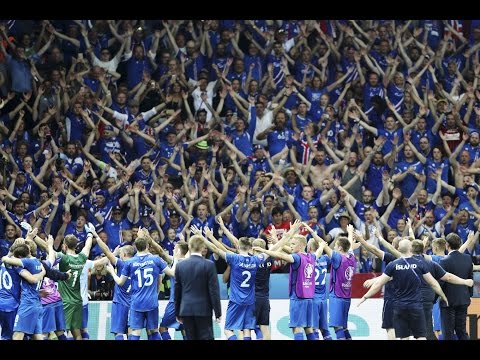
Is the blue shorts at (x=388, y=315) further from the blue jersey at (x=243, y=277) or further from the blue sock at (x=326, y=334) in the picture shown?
the blue jersey at (x=243, y=277)

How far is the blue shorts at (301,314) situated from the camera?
18188 mm

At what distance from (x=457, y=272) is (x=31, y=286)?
599 centimetres

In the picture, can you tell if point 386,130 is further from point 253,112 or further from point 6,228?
point 6,228

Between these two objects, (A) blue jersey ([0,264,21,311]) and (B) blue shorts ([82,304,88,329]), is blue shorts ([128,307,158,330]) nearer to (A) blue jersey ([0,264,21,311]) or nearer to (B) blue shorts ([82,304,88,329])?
(B) blue shorts ([82,304,88,329])

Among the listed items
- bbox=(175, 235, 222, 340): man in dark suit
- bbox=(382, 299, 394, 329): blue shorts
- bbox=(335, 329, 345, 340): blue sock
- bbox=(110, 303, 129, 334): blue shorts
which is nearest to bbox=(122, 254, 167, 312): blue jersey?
bbox=(110, 303, 129, 334): blue shorts

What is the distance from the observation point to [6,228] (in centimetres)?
2167

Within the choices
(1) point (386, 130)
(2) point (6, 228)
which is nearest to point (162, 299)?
(2) point (6, 228)

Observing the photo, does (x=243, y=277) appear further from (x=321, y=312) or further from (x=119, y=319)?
(x=119, y=319)

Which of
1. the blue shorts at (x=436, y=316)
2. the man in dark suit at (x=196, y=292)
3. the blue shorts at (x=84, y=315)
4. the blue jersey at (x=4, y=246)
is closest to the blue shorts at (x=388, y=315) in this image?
the blue shorts at (x=436, y=316)

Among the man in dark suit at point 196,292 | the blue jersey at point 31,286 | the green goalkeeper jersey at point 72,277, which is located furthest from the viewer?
the green goalkeeper jersey at point 72,277

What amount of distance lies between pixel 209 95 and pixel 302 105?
6.39 feet

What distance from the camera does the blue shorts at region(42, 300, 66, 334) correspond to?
706 inches

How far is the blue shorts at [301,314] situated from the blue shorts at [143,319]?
6.86 ft

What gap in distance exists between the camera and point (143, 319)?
17.7 meters
